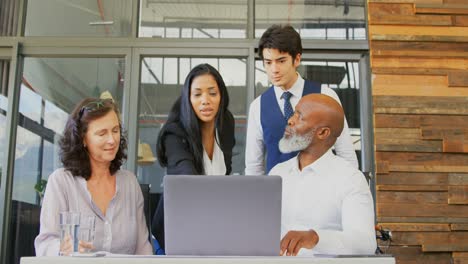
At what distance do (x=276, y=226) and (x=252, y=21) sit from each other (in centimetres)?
328

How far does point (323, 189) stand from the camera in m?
1.76

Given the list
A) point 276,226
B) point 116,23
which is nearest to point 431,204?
point 116,23

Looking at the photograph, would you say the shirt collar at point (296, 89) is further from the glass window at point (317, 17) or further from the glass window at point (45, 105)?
the glass window at point (45, 105)

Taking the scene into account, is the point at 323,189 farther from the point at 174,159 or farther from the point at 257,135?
the point at 257,135

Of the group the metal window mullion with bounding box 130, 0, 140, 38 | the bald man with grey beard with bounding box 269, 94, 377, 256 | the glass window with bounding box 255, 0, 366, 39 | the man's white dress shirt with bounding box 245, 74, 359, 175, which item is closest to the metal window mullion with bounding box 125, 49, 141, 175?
the metal window mullion with bounding box 130, 0, 140, 38

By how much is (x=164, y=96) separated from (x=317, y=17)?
53.1 inches

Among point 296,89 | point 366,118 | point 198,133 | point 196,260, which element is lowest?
point 196,260

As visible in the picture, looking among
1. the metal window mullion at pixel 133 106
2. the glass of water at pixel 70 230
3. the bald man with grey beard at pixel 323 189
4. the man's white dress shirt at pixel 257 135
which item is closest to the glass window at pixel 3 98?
the metal window mullion at pixel 133 106

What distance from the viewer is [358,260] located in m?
1.11

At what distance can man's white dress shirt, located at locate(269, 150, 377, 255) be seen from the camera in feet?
5.12

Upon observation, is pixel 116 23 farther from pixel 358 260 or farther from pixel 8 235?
pixel 358 260

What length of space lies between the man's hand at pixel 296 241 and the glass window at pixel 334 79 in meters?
2.84

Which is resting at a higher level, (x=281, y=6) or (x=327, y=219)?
(x=281, y=6)

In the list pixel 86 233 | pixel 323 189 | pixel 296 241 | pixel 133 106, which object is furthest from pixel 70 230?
pixel 133 106
